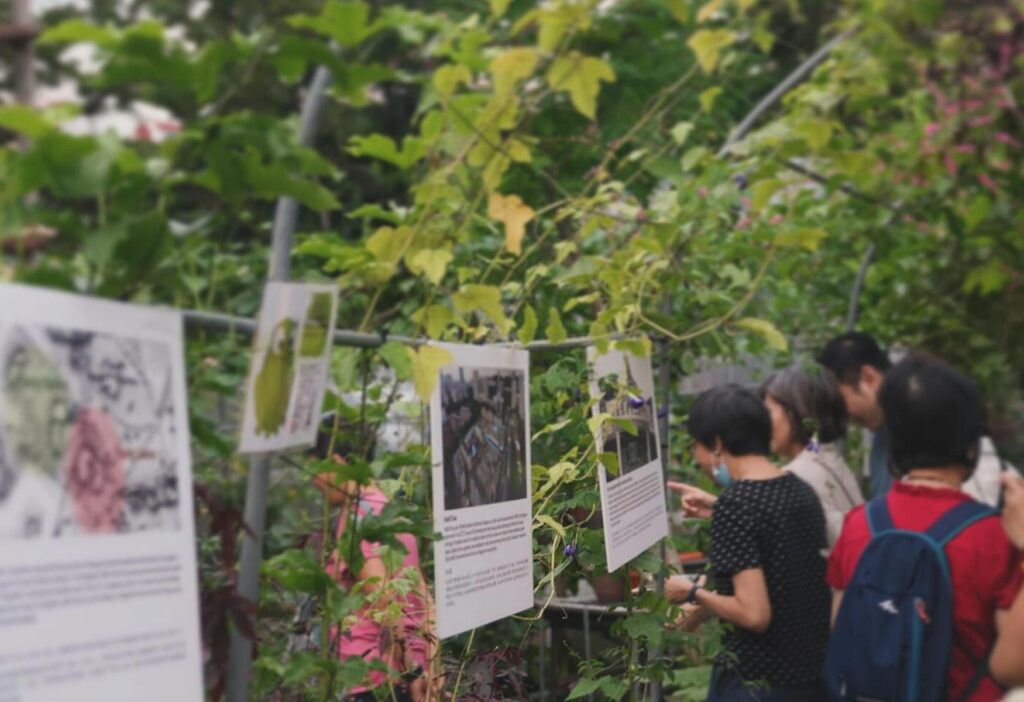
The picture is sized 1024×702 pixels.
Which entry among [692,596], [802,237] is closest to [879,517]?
[692,596]

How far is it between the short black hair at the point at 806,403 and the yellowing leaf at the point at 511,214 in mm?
1672

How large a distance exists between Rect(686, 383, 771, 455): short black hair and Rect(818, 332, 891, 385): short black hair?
116cm

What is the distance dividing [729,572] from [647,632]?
65 cm

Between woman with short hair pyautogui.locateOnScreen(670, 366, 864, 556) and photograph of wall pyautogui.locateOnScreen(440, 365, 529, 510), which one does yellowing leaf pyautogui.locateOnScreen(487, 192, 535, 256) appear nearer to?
photograph of wall pyautogui.locateOnScreen(440, 365, 529, 510)

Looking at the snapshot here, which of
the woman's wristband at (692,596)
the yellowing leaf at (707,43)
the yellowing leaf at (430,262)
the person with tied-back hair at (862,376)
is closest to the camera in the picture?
the yellowing leaf at (430,262)

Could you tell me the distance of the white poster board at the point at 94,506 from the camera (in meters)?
1.18

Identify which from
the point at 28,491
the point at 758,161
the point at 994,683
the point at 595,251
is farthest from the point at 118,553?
the point at 758,161

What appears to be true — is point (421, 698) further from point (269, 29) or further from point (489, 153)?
point (269, 29)

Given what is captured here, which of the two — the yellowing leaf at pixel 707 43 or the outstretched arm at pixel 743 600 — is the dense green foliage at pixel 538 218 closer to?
the yellowing leaf at pixel 707 43

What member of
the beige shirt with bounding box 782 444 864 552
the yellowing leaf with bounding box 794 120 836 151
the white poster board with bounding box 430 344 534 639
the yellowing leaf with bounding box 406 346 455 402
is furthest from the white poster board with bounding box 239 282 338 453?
the yellowing leaf with bounding box 794 120 836 151

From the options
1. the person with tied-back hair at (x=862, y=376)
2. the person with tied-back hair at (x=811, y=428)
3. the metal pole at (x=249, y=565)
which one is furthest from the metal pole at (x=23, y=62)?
the person with tied-back hair at (x=862, y=376)

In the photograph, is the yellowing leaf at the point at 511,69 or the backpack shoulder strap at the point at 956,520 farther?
the backpack shoulder strap at the point at 956,520

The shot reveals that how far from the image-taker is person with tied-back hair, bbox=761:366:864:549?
4062 millimetres

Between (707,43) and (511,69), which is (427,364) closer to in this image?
(511,69)
